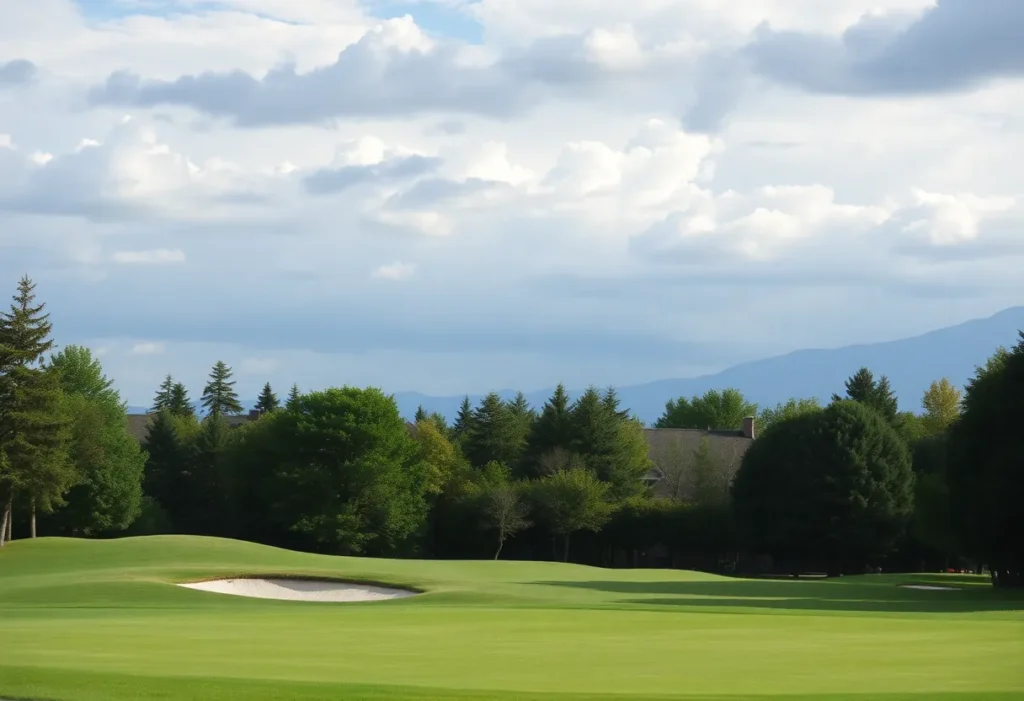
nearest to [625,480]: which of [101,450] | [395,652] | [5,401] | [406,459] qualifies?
[406,459]

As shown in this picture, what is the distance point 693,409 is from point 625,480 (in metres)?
74.0

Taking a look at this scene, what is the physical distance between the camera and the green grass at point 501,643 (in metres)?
15.1

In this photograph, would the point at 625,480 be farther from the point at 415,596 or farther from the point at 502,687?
the point at 502,687

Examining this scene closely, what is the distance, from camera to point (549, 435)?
8769cm

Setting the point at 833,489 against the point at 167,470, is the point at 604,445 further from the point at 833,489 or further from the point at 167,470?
the point at 167,470

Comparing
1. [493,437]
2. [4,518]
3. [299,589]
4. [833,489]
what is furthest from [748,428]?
[299,589]

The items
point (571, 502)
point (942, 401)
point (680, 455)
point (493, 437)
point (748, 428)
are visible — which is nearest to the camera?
point (571, 502)

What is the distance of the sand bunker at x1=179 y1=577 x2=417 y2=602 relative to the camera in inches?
1644

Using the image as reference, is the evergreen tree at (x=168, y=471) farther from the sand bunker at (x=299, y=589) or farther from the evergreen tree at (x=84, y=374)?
the sand bunker at (x=299, y=589)

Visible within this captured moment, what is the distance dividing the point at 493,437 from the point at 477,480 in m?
4.78

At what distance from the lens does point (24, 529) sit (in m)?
79.7

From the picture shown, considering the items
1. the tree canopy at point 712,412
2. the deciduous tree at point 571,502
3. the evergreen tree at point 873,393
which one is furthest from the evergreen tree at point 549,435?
the tree canopy at point 712,412

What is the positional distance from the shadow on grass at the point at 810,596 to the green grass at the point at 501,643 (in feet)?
0.59

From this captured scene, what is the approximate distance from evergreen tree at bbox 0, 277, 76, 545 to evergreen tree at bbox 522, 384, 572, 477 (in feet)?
112
